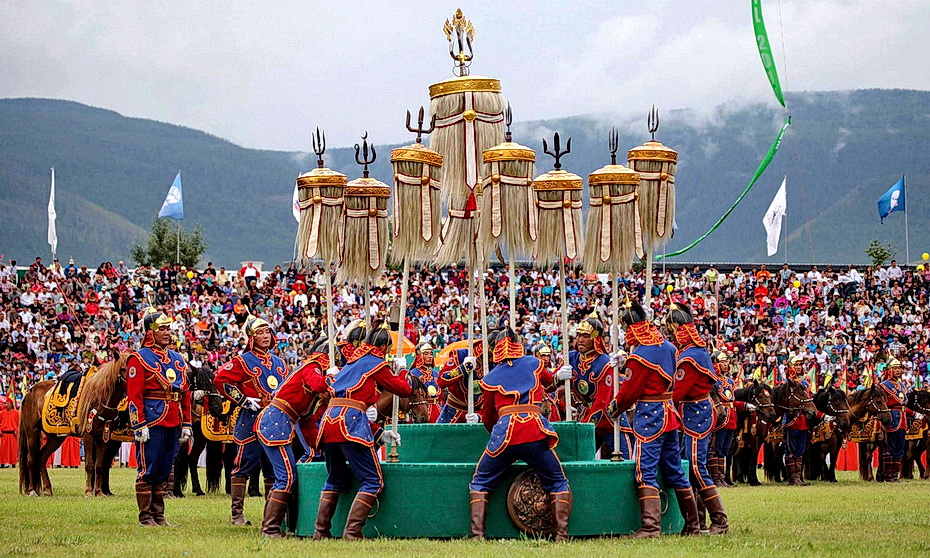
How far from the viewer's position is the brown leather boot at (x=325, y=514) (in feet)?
34.6

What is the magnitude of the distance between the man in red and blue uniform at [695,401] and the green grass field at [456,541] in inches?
14.6

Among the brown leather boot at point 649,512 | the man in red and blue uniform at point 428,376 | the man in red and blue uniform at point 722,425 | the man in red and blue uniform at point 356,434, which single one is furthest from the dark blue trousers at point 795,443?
the man in red and blue uniform at point 356,434

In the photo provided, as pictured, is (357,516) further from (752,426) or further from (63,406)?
(752,426)

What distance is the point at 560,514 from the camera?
1022 cm

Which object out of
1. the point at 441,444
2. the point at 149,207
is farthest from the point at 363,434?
the point at 149,207

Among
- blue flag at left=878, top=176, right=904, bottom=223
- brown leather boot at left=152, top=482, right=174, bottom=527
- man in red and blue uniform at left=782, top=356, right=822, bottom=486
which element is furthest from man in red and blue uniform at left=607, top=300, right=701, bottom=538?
blue flag at left=878, top=176, right=904, bottom=223

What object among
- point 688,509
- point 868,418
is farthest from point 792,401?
point 688,509

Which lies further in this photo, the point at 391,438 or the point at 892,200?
the point at 892,200

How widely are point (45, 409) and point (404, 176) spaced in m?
8.51

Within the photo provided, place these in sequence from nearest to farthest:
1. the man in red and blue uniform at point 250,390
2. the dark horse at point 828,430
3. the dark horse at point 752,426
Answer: the man in red and blue uniform at point 250,390 < the dark horse at point 752,426 < the dark horse at point 828,430

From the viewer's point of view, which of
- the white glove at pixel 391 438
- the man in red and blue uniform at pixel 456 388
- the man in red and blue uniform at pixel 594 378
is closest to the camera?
the white glove at pixel 391 438

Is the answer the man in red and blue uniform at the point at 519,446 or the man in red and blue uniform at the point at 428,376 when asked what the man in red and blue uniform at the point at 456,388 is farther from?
the man in red and blue uniform at the point at 428,376

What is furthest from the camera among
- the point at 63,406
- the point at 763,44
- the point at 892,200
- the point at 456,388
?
the point at 892,200

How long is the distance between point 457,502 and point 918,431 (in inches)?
540
